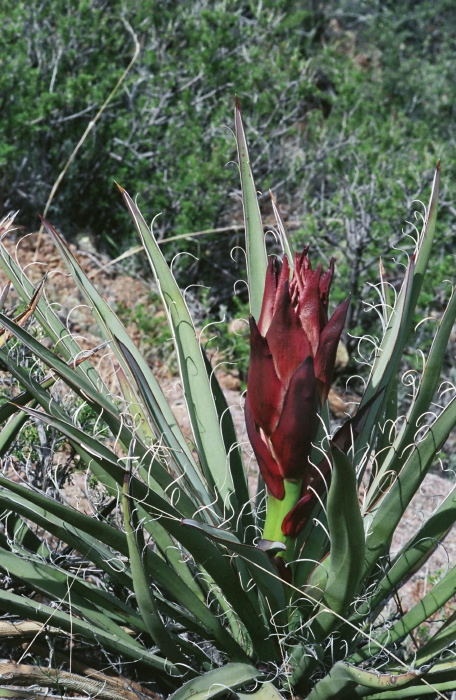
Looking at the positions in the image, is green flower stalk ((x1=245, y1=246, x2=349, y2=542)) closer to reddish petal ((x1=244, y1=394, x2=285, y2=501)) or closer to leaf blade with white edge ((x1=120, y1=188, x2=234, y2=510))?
reddish petal ((x1=244, y1=394, x2=285, y2=501))

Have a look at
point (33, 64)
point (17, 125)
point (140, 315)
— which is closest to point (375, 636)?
point (140, 315)

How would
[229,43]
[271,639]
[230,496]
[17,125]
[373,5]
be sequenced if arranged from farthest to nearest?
[373,5] → [229,43] → [17,125] → [230,496] → [271,639]

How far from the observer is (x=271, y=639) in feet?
5.25

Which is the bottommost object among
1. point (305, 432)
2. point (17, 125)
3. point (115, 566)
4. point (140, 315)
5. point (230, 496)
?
point (140, 315)

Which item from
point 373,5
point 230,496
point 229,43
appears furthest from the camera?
point 373,5

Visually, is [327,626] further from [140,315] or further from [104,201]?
[104,201]

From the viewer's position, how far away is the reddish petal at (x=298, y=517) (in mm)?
1493

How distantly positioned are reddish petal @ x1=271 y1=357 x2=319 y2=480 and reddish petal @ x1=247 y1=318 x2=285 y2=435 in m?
0.03

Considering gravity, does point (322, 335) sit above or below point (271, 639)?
above

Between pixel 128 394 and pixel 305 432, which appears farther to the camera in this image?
pixel 128 394

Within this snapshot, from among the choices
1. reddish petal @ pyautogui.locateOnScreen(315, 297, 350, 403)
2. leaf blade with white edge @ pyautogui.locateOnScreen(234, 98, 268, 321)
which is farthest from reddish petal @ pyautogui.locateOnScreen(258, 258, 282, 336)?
leaf blade with white edge @ pyautogui.locateOnScreen(234, 98, 268, 321)

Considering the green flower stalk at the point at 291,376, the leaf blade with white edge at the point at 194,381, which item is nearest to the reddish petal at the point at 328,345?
the green flower stalk at the point at 291,376

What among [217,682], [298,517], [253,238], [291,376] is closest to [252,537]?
[298,517]

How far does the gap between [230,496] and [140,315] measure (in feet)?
7.33
